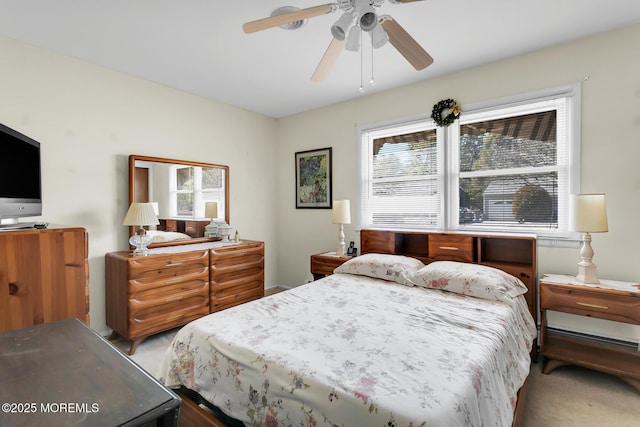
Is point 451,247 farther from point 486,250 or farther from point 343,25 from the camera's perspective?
point 343,25

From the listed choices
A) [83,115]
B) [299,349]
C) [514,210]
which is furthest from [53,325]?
[514,210]

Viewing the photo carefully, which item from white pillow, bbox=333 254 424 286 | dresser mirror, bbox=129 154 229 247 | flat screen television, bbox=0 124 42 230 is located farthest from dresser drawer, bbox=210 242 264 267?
flat screen television, bbox=0 124 42 230

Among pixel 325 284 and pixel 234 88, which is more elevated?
pixel 234 88

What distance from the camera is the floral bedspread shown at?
110 centimetres

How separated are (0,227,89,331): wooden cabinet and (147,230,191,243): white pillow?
171 cm

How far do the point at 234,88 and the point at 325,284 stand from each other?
8.05 ft

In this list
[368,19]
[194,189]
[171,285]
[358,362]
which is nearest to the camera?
[358,362]

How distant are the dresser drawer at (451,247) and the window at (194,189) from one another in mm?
2602

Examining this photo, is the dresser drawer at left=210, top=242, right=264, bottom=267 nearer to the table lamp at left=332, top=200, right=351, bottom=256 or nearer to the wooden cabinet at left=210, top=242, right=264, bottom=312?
the wooden cabinet at left=210, top=242, right=264, bottom=312

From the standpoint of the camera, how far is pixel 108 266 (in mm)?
2918

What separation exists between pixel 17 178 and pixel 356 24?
7.43 ft

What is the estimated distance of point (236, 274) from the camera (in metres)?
3.58

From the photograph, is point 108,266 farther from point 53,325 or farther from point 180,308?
point 53,325

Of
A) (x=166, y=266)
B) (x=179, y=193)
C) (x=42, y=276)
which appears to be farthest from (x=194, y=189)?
(x=42, y=276)
